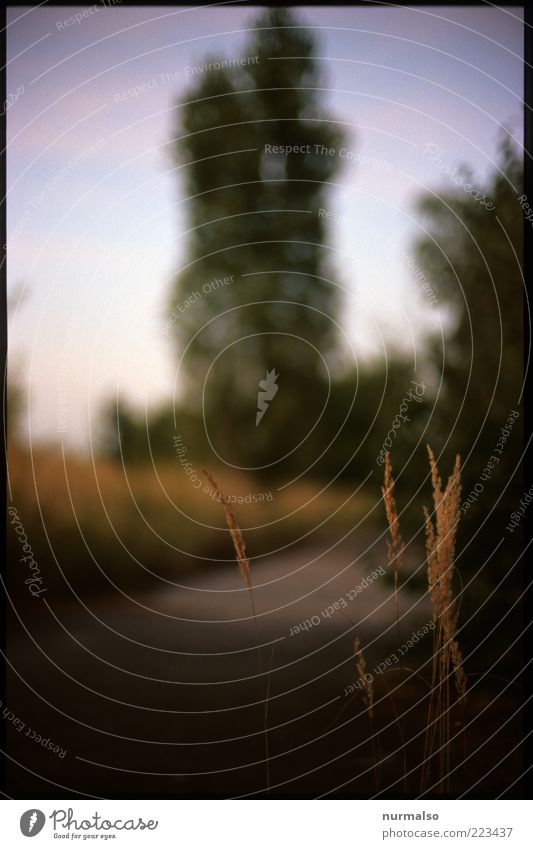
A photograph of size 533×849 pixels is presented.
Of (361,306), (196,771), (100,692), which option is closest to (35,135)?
(361,306)

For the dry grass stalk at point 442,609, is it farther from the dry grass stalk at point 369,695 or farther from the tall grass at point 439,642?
the dry grass stalk at point 369,695

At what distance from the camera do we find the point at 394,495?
2303 mm

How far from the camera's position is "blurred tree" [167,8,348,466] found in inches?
90.0

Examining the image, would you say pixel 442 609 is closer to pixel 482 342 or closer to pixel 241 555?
pixel 241 555

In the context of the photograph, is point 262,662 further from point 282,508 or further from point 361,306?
point 361,306

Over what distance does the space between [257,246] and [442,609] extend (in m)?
1.15

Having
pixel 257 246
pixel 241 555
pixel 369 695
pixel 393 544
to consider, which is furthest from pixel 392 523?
pixel 257 246

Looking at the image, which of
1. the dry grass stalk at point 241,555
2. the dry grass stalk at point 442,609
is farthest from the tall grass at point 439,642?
the dry grass stalk at point 241,555

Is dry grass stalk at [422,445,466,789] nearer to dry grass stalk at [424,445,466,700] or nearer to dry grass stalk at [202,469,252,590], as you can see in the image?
dry grass stalk at [424,445,466,700]
